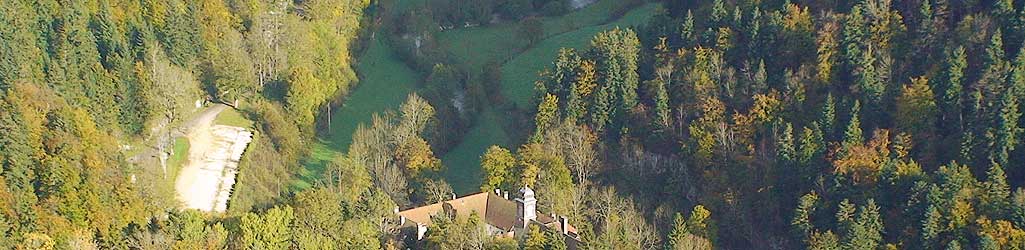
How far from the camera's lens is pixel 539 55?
111 m

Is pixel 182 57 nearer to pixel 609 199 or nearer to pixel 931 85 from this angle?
pixel 609 199

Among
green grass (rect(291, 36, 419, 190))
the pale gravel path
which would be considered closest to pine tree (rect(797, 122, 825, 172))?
green grass (rect(291, 36, 419, 190))

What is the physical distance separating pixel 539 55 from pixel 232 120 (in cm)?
2688

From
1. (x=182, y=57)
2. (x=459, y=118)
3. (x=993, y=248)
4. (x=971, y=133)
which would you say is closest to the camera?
(x=993, y=248)

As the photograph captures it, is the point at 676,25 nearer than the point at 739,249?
No

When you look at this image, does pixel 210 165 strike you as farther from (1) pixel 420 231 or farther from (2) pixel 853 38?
(2) pixel 853 38

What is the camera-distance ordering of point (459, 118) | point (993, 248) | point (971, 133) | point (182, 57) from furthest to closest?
point (459, 118) < point (182, 57) < point (971, 133) < point (993, 248)

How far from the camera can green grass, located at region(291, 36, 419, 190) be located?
302 ft

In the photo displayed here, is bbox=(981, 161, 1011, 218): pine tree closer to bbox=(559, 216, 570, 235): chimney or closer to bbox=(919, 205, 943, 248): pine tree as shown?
bbox=(919, 205, 943, 248): pine tree

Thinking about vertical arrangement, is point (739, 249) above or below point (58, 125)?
below

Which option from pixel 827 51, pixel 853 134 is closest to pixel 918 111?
pixel 853 134

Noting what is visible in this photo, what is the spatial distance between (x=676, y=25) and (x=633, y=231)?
19298 mm

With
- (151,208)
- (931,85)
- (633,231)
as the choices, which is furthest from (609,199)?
(151,208)

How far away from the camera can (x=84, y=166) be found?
246 ft
